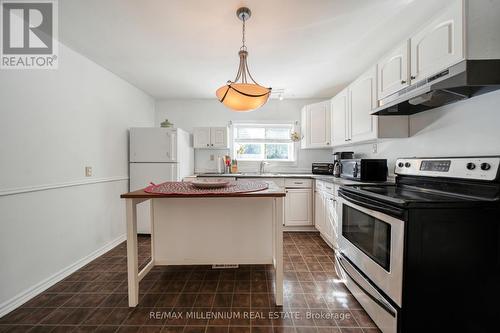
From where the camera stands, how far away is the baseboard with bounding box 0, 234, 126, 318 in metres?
1.62

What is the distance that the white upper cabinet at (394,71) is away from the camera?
1.75 m

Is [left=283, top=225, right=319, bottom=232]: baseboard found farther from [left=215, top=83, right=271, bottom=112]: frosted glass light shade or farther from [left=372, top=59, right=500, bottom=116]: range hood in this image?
[left=215, top=83, right=271, bottom=112]: frosted glass light shade

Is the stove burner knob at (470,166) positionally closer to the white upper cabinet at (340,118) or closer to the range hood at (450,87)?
the range hood at (450,87)

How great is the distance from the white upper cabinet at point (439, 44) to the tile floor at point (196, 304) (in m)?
1.89

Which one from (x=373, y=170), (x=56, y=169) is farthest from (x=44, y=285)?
(x=373, y=170)

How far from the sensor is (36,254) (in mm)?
1848

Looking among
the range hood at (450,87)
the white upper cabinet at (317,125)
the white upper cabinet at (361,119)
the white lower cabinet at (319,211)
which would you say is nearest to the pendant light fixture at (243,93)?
the range hood at (450,87)

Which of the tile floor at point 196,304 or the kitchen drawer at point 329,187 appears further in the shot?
the kitchen drawer at point 329,187

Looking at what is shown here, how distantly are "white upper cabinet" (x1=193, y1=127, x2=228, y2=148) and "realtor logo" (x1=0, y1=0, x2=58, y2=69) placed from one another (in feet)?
6.85

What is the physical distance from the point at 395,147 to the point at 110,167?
3609 mm

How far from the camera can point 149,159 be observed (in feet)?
10.3

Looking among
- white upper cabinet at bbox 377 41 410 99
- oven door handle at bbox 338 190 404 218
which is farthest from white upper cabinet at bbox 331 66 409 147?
oven door handle at bbox 338 190 404 218

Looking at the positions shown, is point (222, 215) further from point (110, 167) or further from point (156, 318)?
point (110, 167)

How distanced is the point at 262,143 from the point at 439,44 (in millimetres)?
2936
